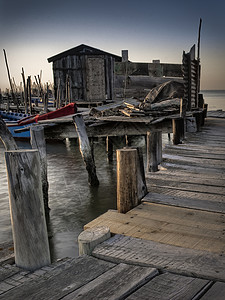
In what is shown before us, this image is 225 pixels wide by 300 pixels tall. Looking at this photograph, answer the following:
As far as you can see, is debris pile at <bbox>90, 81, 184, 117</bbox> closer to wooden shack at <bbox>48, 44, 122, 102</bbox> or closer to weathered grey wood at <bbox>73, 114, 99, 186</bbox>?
weathered grey wood at <bbox>73, 114, 99, 186</bbox>

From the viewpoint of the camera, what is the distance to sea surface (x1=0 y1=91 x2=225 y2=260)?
23.3 ft

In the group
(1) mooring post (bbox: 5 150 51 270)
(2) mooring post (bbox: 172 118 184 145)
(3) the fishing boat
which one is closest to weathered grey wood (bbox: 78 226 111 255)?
(1) mooring post (bbox: 5 150 51 270)

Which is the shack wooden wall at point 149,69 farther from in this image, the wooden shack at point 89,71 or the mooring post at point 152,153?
the mooring post at point 152,153

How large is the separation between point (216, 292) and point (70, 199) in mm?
→ 7959

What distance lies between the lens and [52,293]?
2.15m

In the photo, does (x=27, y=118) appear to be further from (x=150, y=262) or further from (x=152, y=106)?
(x=150, y=262)

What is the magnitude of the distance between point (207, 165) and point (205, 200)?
1.90 metres

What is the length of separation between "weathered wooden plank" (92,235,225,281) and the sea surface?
3.88m

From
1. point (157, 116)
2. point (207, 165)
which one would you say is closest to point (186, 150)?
point (207, 165)

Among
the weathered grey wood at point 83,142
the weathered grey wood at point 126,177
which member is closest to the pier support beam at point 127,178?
the weathered grey wood at point 126,177

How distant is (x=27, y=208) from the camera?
2.63 metres

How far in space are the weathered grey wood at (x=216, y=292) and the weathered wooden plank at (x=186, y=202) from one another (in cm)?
149

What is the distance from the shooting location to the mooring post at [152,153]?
541 cm

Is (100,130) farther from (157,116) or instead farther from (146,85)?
(146,85)
